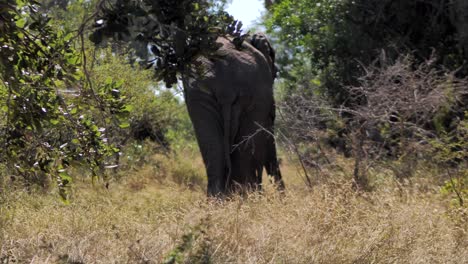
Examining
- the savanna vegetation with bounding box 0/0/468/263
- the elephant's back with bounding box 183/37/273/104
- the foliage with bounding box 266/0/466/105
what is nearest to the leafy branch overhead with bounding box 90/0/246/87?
the savanna vegetation with bounding box 0/0/468/263

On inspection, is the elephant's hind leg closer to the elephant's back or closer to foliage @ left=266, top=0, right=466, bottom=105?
the elephant's back

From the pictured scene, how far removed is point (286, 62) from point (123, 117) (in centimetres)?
1647

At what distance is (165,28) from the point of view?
525cm

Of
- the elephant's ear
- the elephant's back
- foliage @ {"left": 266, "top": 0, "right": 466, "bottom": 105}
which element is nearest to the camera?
the elephant's back

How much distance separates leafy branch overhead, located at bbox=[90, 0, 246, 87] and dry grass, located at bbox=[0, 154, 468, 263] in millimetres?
1139

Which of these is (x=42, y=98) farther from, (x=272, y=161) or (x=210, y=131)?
(x=272, y=161)

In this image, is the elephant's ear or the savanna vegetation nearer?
the savanna vegetation

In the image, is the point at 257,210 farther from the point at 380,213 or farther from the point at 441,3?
the point at 441,3

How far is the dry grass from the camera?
6.50 m

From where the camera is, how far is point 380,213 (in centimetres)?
760

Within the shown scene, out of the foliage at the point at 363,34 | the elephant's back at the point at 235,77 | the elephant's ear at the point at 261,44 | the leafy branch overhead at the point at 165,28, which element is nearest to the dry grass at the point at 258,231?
the leafy branch overhead at the point at 165,28

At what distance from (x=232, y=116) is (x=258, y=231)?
268 cm

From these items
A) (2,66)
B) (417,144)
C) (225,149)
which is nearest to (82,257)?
(2,66)

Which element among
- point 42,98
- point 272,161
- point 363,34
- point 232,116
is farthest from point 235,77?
point 363,34
